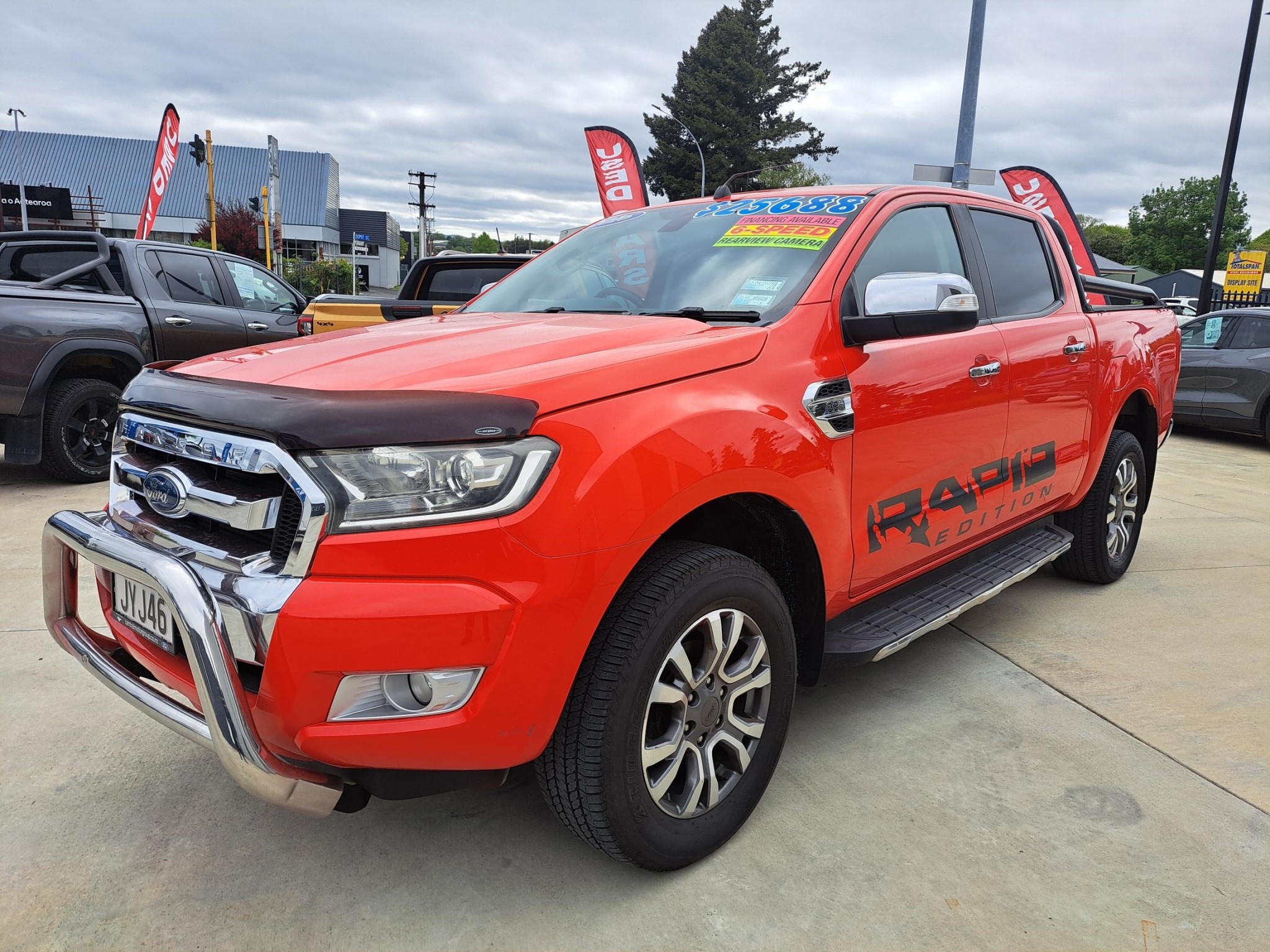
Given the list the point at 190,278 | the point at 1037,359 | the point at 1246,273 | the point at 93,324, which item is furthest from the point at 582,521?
the point at 1246,273

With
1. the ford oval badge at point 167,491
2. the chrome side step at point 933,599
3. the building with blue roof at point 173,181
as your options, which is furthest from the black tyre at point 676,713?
the building with blue roof at point 173,181

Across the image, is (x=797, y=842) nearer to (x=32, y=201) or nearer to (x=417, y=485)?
(x=417, y=485)

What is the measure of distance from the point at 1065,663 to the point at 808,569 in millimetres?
1683

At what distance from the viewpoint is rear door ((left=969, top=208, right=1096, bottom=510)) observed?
3.38 metres

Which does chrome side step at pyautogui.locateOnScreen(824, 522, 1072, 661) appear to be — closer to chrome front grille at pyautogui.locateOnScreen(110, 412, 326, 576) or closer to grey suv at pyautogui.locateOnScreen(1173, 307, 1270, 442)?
chrome front grille at pyautogui.locateOnScreen(110, 412, 326, 576)

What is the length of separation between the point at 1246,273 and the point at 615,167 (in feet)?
55.0

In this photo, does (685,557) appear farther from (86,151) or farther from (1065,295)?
(86,151)

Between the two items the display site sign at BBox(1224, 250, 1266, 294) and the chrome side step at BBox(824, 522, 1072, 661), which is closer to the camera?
the chrome side step at BBox(824, 522, 1072, 661)

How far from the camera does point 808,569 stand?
250 centimetres

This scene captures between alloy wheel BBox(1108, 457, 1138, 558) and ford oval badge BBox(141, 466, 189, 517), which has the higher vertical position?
ford oval badge BBox(141, 466, 189, 517)

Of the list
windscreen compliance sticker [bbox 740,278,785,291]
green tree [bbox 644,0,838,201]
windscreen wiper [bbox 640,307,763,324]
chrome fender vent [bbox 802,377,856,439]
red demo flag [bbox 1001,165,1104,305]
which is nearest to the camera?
chrome fender vent [bbox 802,377,856,439]

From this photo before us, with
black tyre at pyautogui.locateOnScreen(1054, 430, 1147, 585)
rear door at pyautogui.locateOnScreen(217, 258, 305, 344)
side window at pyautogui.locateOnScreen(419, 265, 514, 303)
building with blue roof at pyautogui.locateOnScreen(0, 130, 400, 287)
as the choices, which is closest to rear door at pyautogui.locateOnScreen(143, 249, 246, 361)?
rear door at pyautogui.locateOnScreen(217, 258, 305, 344)

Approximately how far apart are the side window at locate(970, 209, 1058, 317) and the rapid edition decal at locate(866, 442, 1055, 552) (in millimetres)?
592

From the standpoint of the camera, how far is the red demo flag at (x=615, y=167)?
20.0m
